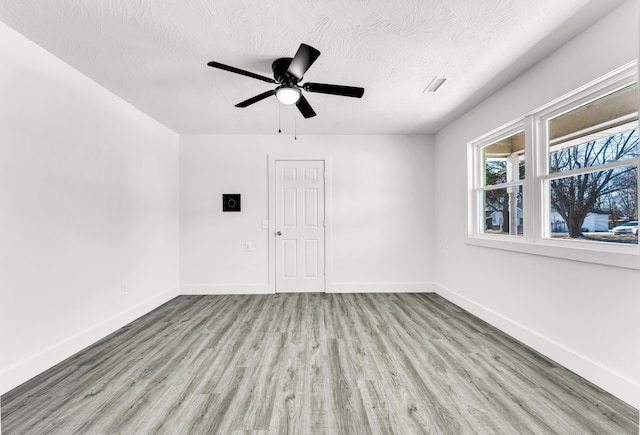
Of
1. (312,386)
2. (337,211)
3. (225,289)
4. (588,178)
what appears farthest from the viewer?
(337,211)

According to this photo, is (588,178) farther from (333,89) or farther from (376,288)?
(376,288)

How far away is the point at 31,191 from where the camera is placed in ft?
6.48

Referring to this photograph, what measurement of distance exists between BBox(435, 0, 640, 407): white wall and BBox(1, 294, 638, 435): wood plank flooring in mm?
171

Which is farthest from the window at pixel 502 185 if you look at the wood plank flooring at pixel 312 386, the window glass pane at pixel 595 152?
the wood plank flooring at pixel 312 386

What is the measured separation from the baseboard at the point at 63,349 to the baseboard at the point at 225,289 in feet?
2.49

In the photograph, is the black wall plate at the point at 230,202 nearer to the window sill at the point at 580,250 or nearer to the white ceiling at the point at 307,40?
the white ceiling at the point at 307,40

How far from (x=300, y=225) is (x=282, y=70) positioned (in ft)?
7.93

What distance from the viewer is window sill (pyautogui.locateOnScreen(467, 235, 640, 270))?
166cm

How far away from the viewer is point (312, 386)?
1.82 metres

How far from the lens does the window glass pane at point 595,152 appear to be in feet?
5.81

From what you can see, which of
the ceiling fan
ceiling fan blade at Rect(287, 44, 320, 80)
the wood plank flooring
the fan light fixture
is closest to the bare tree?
the wood plank flooring

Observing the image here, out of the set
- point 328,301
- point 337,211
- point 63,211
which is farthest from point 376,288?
point 63,211

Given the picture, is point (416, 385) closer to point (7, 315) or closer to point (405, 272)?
point (405, 272)

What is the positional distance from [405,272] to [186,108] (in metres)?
3.79
